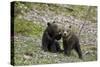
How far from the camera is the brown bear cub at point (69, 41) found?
2.81 meters

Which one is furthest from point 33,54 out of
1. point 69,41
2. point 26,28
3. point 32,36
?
point 69,41

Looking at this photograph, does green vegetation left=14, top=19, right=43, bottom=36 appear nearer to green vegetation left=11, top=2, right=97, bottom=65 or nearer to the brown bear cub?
green vegetation left=11, top=2, right=97, bottom=65

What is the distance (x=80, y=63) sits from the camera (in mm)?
2932

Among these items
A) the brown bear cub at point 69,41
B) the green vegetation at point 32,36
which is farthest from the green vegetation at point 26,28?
the brown bear cub at point 69,41

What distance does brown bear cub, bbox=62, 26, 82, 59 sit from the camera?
281 centimetres

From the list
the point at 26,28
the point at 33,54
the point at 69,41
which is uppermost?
the point at 26,28

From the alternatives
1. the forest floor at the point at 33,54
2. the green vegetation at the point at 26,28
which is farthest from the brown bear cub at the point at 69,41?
the green vegetation at the point at 26,28

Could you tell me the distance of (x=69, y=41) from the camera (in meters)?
2.84

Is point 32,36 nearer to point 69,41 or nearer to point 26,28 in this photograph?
point 26,28

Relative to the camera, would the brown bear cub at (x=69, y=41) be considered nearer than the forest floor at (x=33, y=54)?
No

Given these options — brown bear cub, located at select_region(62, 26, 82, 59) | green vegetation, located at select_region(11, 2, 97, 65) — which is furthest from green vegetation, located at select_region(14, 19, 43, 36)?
brown bear cub, located at select_region(62, 26, 82, 59)

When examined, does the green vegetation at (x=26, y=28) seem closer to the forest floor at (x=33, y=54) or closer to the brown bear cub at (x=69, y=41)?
the forest floor at (x=33, y=54)

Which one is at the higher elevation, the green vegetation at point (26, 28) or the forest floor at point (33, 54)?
the green vegetation at point (26, 28)
